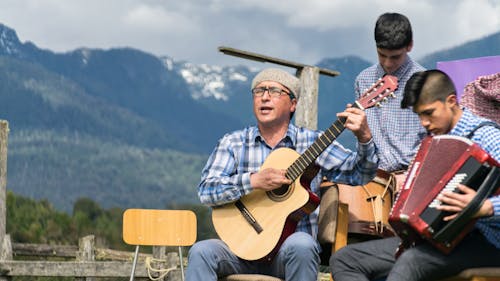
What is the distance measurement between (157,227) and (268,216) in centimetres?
148

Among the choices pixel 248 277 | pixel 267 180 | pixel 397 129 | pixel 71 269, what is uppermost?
pixel 397 129

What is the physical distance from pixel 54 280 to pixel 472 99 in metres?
12.6

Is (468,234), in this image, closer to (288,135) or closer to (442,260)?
(442,260)

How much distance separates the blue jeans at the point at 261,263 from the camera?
4.88m

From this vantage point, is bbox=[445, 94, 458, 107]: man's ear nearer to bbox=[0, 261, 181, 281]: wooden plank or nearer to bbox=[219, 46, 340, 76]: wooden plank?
bbox=[219, 46, 340, 76]: wooden plank

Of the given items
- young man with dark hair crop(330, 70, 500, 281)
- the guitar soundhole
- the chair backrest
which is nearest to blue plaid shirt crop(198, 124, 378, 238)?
the guitar soundhole

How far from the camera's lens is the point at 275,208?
5164mm

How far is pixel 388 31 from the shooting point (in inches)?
199

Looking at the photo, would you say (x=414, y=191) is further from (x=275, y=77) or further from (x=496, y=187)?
(x=275, y=77)

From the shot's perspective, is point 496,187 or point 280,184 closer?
point 496,187

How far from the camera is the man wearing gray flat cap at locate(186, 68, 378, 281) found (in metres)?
4.95

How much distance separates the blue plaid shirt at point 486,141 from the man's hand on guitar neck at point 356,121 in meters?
0.60

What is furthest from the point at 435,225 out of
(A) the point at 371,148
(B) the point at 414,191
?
(A) the point at 371,148

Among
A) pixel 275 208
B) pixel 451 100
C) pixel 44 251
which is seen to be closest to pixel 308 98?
pixel 275 208
